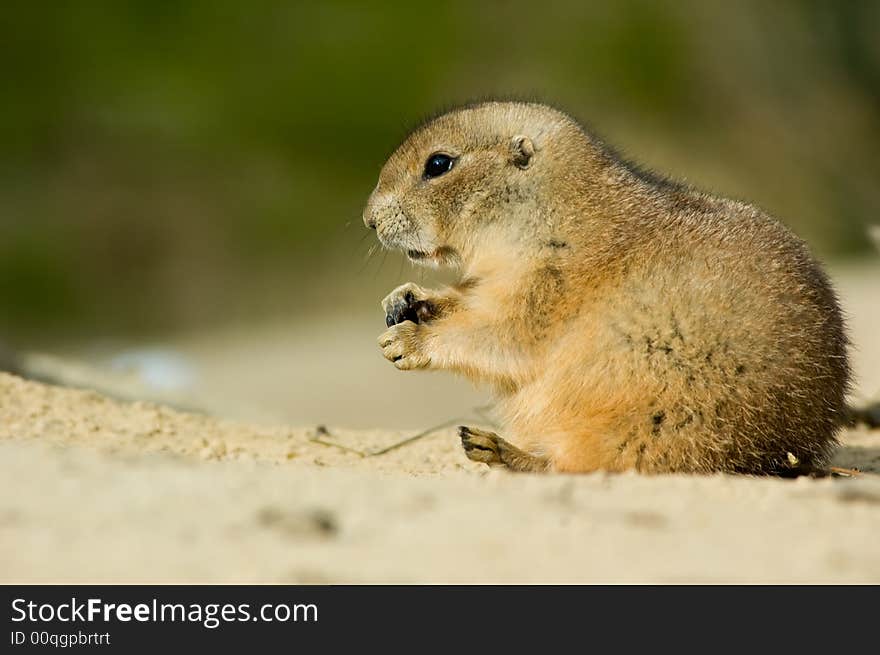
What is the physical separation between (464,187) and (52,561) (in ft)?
9.13

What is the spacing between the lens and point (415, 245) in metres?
5.28

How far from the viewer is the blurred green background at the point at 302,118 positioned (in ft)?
66.1

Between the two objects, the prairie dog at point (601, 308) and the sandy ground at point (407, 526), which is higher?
the prairie dog at point (601, 308)

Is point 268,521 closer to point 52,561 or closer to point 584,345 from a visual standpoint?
point 52,561

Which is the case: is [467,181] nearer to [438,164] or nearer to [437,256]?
[438,164]

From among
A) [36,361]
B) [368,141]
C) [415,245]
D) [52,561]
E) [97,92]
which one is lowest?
[52,561]

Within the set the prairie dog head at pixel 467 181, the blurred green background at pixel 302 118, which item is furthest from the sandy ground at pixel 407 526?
the blurred green background at pixel 302 118

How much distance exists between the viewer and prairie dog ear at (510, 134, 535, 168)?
16.8 feet

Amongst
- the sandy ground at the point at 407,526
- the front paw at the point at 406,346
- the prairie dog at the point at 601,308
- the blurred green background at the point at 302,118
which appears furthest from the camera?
the blurred green background at the point at 302,118

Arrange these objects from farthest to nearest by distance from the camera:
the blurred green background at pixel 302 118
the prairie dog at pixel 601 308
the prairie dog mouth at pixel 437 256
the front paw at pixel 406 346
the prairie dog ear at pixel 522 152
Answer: the blurred green background at pixel 302 118, the prairie dog mouth at pixel 437 256, the prairie dog ear at pixel 522 152, the front paw at pixel 406 346, the prairie dog at pixel 601 308

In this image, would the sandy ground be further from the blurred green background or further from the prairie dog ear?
the blurred green background

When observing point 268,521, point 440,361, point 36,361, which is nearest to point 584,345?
point 440,361

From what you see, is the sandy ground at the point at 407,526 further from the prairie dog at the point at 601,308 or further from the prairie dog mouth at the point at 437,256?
the prairie dog mouth at the point at 437,256

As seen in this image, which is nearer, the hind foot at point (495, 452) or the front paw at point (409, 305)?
the hind foot at point (495, 452)
